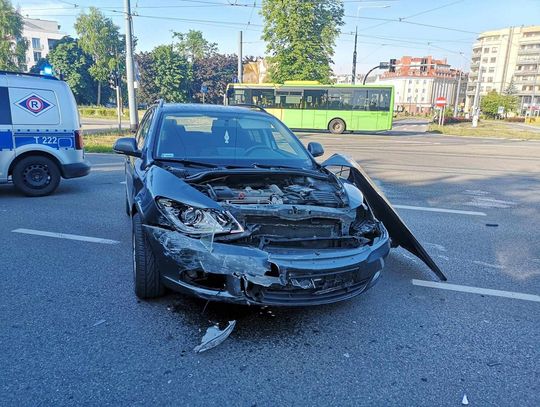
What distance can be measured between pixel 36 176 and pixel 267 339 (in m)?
6.16

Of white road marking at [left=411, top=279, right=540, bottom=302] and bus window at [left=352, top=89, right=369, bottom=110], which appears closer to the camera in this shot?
white road marking at [left=411, top=279, right=540, bottom=302]

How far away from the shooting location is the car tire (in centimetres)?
335

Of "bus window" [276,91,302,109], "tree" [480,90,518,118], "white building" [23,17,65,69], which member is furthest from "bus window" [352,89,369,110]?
"white building" [23,17,65,69]

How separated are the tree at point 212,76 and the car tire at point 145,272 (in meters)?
69.4

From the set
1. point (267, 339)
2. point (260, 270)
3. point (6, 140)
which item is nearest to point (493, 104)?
point (6, 140)

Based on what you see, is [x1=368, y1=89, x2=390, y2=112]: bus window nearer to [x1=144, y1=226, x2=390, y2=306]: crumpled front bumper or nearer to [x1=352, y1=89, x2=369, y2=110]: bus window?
[x1=352, y1=89, x2=369, y2=110]: bus window

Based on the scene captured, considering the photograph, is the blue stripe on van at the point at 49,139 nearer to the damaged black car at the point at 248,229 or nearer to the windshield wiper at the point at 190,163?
the damaged black car at the point at 248,229

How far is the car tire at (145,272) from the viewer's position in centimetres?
335

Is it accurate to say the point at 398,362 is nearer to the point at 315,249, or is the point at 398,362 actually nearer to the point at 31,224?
the point at 315,249

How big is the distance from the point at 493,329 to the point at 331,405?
1640mm

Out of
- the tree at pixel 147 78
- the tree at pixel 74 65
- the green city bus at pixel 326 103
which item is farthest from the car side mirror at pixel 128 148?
the tree at pixel 74 65

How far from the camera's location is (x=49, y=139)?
7324mm

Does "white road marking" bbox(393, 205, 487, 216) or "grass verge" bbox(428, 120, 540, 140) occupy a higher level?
"white road marking" bbox(393, 205, 487, 216)

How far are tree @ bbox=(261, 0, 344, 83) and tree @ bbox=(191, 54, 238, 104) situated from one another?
1547 inches
